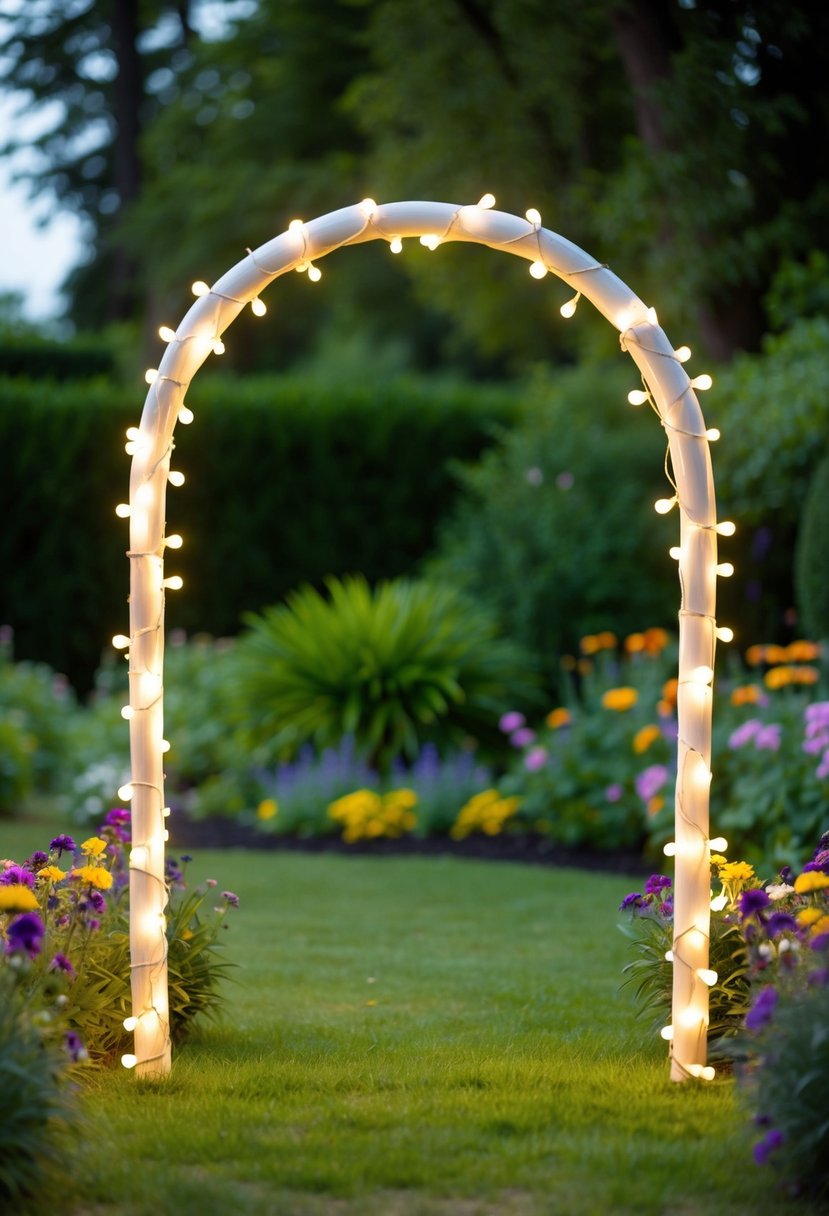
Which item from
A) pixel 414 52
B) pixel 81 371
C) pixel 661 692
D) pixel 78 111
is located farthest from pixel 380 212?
pixel 78 111

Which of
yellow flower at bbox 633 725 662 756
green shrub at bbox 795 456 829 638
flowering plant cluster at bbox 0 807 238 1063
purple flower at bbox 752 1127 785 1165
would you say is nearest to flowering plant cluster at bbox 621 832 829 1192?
purple flower at bbox 752 1127 785 1165

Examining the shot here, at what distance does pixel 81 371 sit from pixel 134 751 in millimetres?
13352

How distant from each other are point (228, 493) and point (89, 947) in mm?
8738

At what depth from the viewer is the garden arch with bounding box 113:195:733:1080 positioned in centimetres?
310

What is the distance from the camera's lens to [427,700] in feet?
28.1

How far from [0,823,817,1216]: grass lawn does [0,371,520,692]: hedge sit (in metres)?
6.96

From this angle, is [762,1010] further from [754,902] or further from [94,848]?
[94,848]

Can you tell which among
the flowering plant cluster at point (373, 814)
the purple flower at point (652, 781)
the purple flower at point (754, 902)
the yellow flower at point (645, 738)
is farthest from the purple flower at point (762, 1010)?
the flowering plant cluster at point (373, 814)

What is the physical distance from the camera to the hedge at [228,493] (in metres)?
11.4

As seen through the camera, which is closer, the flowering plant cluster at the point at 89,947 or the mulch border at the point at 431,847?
the flowering plant cluster at the point at 89,947

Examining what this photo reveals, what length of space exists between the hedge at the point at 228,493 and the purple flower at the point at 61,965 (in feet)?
28.1

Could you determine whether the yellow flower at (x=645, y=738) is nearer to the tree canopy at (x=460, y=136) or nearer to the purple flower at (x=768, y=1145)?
the purple flower at (x=768, y=1145)

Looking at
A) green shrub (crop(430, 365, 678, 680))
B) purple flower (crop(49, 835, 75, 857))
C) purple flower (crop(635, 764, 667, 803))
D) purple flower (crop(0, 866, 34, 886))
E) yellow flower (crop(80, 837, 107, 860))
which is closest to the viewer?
purple flower (crop(0, 866, 34, 886))

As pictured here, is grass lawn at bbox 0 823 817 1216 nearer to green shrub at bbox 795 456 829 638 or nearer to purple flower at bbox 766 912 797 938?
purple flower at bbox 766 912 797 938
